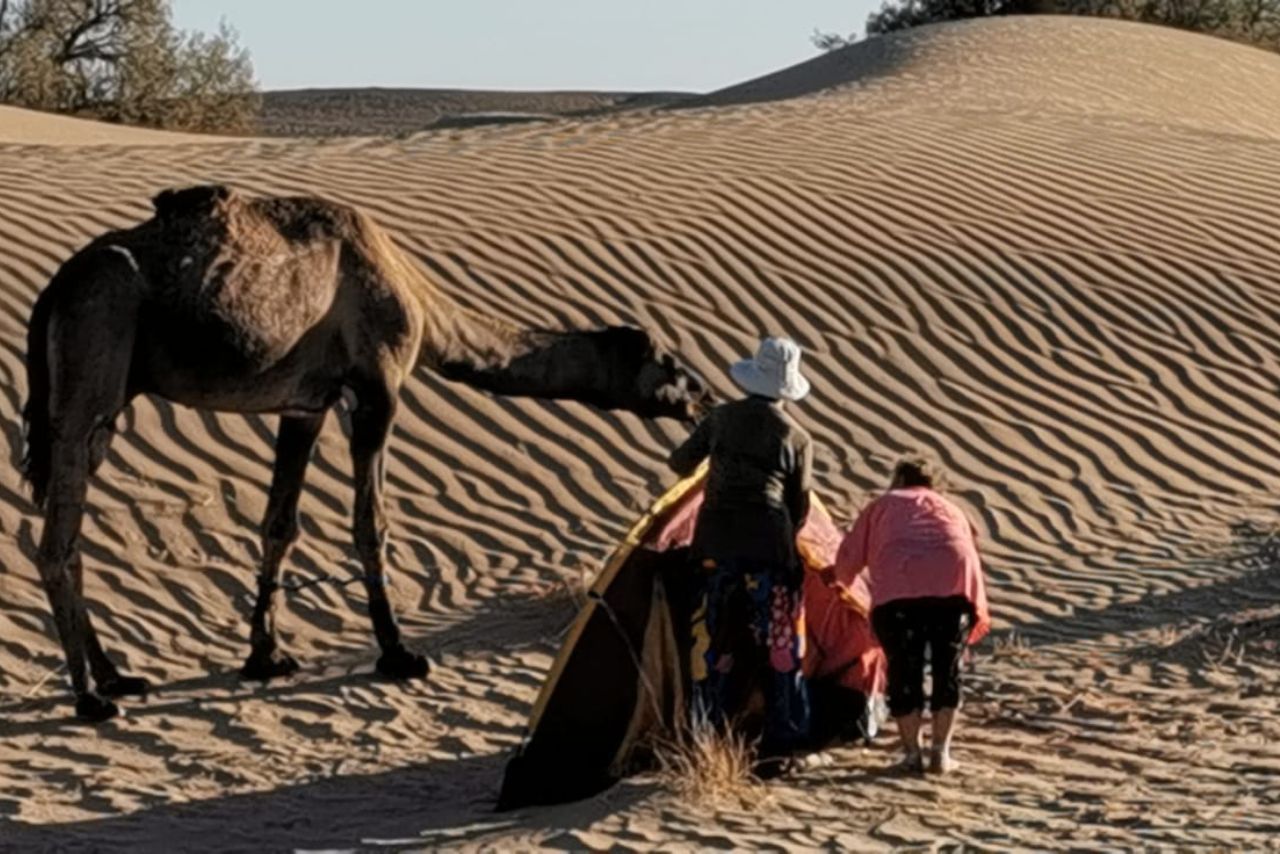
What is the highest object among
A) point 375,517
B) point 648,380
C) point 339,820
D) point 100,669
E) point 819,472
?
point 648,380

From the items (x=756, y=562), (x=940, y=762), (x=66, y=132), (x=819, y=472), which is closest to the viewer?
(x=756, y=562)

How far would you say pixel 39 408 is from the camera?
35.6 ft

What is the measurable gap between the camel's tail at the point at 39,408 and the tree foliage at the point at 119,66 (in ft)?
112

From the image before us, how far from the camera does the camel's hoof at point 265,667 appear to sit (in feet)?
37.7

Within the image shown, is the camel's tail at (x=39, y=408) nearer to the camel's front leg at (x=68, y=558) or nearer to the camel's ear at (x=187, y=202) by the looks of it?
the camel's front leg at (x=68, y=558)

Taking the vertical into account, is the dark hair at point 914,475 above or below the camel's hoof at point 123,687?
above

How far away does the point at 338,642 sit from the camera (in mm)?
12227

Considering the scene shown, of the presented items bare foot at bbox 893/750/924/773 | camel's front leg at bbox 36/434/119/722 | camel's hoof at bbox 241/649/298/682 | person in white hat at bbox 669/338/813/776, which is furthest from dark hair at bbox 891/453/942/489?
camel's front leg at bbox 36/434/119/722

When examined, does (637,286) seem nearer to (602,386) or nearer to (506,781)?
(602,386)

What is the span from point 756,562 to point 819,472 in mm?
5570

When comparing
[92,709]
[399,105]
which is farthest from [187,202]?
[399,105]

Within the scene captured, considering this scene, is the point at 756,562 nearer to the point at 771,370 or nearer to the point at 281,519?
the point at 771,370

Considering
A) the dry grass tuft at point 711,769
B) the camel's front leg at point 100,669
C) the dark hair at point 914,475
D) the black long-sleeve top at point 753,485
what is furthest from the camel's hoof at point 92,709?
the dark hair at point 914,475

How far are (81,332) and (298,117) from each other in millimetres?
49607
